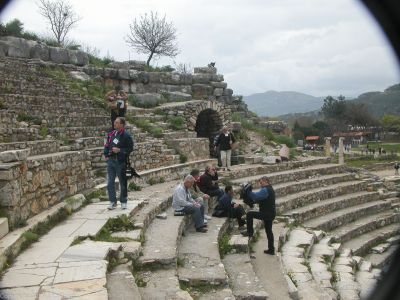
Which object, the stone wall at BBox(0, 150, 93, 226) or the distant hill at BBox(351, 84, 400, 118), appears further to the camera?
the distant hill at BBox(351, 84, 400, 118)

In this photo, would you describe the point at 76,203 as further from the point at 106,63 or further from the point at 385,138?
the point at 385,138

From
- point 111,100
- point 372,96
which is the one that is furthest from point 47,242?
point 372,96

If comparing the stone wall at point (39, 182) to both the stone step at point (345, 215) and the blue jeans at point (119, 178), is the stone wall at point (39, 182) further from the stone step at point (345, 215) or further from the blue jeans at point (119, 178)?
the stone step at point (345, 215)

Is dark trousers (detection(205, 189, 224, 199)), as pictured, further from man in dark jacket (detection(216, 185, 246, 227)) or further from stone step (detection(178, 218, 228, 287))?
stone step (detection(178, 218, 228, 287))

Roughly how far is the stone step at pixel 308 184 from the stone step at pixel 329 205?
2.65 feet

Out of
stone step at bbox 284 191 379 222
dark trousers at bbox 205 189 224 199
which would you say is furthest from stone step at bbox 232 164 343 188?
dark trousers at bbox 205 189 224 199

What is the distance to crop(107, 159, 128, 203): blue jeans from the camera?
8922 mm

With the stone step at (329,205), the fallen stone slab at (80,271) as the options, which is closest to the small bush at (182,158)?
the stone step at (329,205)

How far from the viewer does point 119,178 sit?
29.8 ft

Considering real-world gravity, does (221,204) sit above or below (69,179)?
below

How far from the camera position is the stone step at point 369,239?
13320mm

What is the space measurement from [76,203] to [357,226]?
9.55m

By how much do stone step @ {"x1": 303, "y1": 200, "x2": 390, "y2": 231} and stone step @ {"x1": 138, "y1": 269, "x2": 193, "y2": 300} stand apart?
8.16 meters

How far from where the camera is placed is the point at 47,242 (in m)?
6.66
